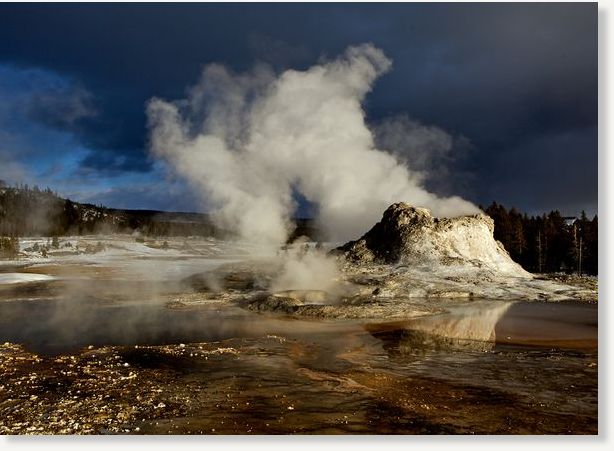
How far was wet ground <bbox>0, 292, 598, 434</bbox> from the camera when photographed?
19.9ft

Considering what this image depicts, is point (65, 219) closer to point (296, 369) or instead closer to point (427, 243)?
point (427, 243)

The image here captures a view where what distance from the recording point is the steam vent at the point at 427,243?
73.8ft

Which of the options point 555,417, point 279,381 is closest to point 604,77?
point 555,417

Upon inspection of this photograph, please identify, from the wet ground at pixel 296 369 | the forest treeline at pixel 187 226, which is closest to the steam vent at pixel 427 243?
the forest treeline at pixel 187 226

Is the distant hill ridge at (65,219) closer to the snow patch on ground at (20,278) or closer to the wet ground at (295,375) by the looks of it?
the snow patch on ground at (20,278)

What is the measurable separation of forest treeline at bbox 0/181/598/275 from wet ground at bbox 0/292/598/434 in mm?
5212

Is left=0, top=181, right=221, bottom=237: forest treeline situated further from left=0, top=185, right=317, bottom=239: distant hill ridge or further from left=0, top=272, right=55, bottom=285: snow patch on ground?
left=0, top=272, right=55, bottom=285: snow patch on ground

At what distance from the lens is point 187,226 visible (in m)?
66.6

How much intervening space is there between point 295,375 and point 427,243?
53.1 ft

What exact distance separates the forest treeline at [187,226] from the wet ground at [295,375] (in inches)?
205

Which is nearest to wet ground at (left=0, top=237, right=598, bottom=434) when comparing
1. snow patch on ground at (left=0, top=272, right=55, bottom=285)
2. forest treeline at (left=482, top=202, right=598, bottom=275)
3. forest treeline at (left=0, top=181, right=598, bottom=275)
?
forest treeline at (left=0, top=181, right=598, bottom=275)

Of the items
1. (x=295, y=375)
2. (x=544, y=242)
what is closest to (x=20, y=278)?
(x=295, y=375)

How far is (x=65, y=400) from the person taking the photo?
6.68m

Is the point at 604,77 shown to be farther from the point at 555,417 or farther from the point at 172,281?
the point at 172,281
